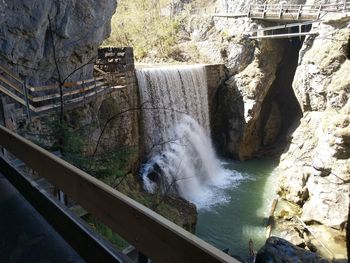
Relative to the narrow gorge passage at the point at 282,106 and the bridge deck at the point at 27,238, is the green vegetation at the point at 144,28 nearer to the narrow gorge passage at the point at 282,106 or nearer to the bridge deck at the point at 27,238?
the narrow gorge passage at the point at 282,106

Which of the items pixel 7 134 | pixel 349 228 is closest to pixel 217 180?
pixel 7 134

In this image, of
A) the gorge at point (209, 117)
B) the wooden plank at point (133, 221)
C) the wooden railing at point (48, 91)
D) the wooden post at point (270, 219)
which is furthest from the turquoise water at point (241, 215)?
the wooden plank at point (133, 221)

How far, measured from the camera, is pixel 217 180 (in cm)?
1652

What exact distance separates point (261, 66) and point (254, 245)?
11.5m

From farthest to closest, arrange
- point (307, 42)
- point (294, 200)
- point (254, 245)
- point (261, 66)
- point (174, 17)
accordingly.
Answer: point (174, 17) < point (261, 66) < point (307, 42) < point (294, 200) < point (254, 245)

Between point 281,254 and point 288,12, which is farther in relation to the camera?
point 288,12

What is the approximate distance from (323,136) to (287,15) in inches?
326

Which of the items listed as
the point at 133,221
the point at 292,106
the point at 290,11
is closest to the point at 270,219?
the point at 292,106

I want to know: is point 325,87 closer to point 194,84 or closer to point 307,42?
point 307,42

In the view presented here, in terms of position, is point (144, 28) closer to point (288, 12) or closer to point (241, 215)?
point (288, 12)

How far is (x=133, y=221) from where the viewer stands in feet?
5.00

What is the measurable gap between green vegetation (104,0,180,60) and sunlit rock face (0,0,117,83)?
10.9 m

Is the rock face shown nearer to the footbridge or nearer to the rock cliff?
the rock cliff

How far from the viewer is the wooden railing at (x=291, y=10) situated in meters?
16.6
